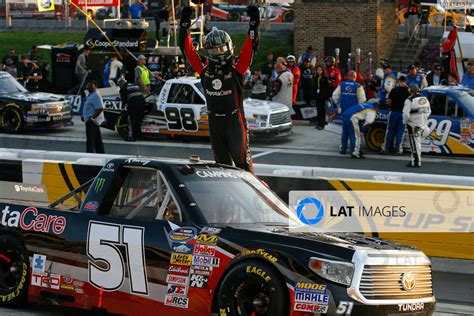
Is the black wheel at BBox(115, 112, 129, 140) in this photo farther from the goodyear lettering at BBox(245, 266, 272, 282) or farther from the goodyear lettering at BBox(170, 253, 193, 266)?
the goodyear lettering at BBox(245, 266, 272, 282)

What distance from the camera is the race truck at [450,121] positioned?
21.6 metres

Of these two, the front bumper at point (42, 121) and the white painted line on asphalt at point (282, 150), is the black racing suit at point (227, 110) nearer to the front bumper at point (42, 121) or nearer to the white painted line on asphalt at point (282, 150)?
the white painted line on asphalt at point (282, 150)

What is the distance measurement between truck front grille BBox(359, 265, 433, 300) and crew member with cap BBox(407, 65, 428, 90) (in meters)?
15.6

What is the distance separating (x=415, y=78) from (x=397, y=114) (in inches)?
86.9

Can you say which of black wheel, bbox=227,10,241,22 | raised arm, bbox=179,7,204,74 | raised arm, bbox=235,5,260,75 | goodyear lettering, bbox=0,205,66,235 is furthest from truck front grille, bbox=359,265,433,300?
black wheel, bbox=227,10,241,22

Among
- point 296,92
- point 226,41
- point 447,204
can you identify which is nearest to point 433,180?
point 447,204

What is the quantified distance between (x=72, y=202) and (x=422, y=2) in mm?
21580

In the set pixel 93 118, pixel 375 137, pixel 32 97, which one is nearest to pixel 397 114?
pixel 375 137

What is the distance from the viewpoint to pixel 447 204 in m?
11.7

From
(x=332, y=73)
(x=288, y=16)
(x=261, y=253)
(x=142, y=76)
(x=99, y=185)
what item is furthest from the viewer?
(x=288, y=16)

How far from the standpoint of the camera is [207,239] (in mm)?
7918

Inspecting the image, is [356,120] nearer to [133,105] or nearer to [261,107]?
[261,107]

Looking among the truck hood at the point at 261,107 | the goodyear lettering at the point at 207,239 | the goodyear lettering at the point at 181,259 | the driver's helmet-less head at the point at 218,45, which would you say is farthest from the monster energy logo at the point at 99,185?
the truck hood at the point at 261,107

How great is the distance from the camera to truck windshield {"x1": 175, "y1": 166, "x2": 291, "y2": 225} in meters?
8.36
